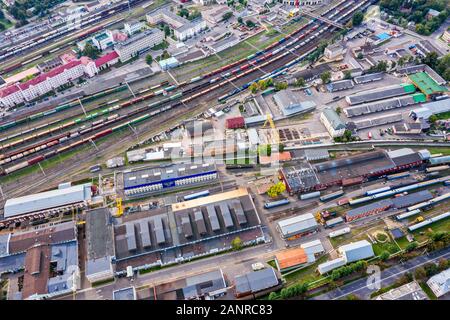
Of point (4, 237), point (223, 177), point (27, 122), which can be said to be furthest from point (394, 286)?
point (27, 122)

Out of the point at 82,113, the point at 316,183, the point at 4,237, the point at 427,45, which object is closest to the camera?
the point at 4,237

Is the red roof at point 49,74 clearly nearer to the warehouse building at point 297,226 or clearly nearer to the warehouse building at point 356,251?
the warehouse building at point 297,226

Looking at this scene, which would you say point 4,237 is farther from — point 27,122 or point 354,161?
point 354,161

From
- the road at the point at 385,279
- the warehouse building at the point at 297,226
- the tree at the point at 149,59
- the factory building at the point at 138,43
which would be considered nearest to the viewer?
the road at the point at 385,279

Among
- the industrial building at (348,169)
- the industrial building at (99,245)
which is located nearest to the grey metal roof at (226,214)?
the industrial building at (348,169)

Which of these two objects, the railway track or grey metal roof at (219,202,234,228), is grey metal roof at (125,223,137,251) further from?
the railway track

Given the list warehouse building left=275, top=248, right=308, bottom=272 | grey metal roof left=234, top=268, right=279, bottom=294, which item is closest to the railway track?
warehouse building left=275, top=248, right=308, bottom=272
